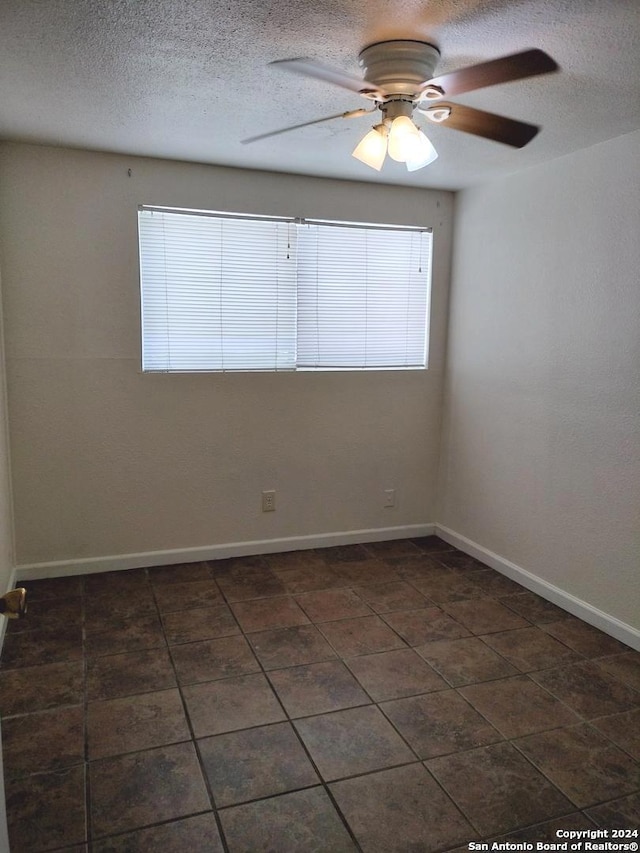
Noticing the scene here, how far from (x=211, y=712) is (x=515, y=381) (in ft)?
7.72

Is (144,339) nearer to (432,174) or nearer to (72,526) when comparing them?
(72,526)

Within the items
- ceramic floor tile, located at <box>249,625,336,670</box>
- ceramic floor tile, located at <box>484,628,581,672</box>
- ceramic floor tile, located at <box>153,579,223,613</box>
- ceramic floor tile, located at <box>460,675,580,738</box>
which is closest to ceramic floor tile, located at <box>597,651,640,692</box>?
ceramic floor tile, located at <box>484,628,581,672</box>

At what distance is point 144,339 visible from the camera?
346cm

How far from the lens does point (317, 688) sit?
8.07ft

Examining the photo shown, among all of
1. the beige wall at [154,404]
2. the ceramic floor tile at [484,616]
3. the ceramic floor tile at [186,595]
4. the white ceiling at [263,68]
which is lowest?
the ceramic floor tile at [484,616]

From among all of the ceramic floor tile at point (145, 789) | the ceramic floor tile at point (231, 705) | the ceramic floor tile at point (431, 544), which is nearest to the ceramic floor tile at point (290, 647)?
the ceramic floor tile at point (231, 705)

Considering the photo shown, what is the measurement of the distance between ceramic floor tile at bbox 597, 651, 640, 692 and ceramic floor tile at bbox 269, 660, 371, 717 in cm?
108

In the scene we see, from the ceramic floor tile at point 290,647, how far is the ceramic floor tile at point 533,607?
42.0 inches

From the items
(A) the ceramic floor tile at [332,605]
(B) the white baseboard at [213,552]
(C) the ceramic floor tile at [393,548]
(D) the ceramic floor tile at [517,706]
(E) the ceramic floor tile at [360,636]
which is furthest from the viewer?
(C) the ceramic floor tile at [393,548]

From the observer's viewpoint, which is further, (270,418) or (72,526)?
(270,418)

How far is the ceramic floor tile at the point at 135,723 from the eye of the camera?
210cm

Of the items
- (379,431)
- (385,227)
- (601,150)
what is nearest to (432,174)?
(385,227)

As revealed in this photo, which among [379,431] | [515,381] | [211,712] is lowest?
[211,712]

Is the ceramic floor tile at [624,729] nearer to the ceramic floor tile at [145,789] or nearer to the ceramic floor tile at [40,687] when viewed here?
the ceramic floor tile at [145,789]
